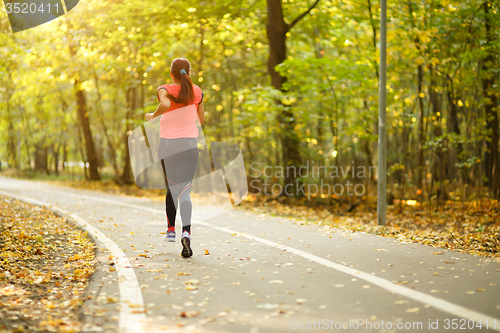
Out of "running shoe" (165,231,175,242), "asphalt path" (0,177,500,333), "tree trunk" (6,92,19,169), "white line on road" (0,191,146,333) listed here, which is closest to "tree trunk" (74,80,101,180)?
"tree trunk" (6,92,19,169)

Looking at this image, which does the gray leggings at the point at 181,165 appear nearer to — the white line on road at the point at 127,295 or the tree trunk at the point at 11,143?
the white line on road at the point at 127,295

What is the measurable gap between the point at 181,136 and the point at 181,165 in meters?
0.38

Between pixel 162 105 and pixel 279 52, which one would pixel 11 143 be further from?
pixel 162 105

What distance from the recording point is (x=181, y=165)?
568 centimetres

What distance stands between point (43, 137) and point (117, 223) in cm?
3233

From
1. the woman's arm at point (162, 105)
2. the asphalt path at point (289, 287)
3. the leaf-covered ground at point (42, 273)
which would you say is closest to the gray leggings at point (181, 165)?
the woman's arm at point (162, 105)

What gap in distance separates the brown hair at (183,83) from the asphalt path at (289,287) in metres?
2.05

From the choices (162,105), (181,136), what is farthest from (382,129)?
(162,105)

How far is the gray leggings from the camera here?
565 cm

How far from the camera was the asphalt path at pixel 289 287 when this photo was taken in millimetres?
3375

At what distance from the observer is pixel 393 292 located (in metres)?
4.06

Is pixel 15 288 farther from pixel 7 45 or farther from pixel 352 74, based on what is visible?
pixel 7 45

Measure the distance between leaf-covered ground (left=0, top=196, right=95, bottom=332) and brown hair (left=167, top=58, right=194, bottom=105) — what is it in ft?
7.77

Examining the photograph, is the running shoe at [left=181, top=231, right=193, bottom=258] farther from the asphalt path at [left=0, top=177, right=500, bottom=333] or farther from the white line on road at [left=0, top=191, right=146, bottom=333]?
the white line on road at [left=0, top=191, right=146, bottom=333]
